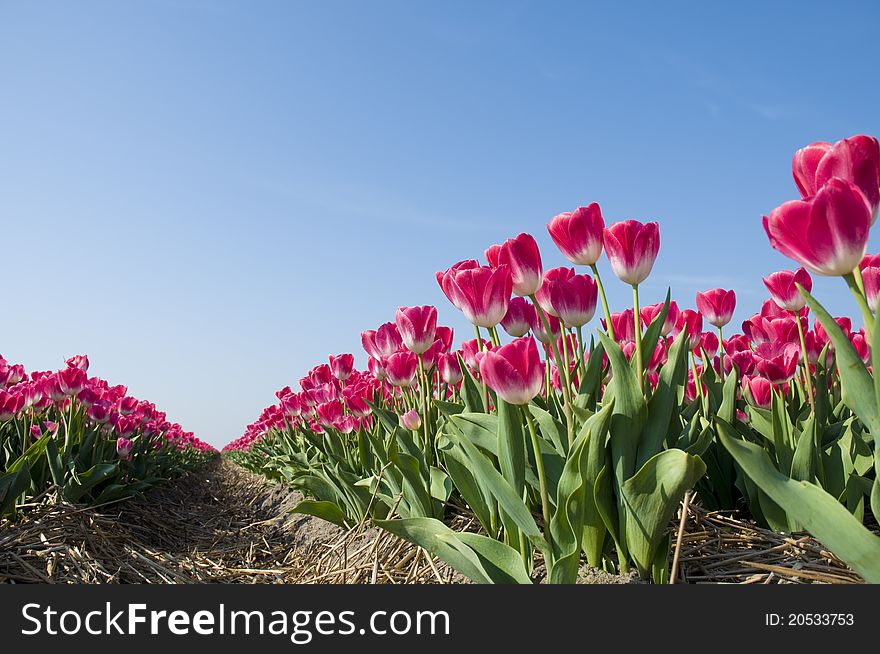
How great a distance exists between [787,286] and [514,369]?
5.23 ft

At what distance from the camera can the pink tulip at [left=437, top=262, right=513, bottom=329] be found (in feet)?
5.99

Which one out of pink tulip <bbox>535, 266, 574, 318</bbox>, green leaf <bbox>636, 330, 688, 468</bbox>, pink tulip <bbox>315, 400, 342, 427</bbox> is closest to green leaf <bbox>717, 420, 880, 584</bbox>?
green leaf <bbox>636, 330, 688, 468</bbox>

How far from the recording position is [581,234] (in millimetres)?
1854

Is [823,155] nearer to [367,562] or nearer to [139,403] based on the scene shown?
[367,562]

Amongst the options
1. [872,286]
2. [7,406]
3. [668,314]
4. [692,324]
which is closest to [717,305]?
[692,324]

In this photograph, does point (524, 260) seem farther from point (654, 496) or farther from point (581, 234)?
point (654, 496)

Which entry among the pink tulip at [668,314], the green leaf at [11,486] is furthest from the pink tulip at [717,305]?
the green leaf at [11,486]

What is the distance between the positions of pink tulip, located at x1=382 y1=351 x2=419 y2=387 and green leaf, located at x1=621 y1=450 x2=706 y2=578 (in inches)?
62.7

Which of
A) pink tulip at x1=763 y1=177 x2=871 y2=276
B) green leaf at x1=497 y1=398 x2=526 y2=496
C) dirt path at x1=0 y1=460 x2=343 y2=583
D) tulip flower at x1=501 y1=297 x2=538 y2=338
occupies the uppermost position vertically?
tulip flower at x1=501 y1=297 x2=538 y2=338

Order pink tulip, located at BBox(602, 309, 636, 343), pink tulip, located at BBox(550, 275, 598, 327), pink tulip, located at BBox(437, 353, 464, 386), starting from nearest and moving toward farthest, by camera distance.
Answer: pink tulip, located at BBox(550, 275, 598, 327) → pink tulip, located at BBox(602, 309, 636, 343) → pink tulip, located at BBox(437, 353, 464, 386)

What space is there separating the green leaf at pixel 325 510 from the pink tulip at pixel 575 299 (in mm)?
2016

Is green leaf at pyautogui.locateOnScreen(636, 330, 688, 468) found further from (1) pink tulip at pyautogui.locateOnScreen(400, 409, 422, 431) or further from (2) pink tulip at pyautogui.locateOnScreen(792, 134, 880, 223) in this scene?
(1) pink tulip at pyautogui.locateOnScreen(400, 409, 422, 431)

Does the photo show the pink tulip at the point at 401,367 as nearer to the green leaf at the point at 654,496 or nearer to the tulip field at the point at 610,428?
the tulip field at the point at 610,428

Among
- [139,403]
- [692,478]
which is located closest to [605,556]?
[692,478]
